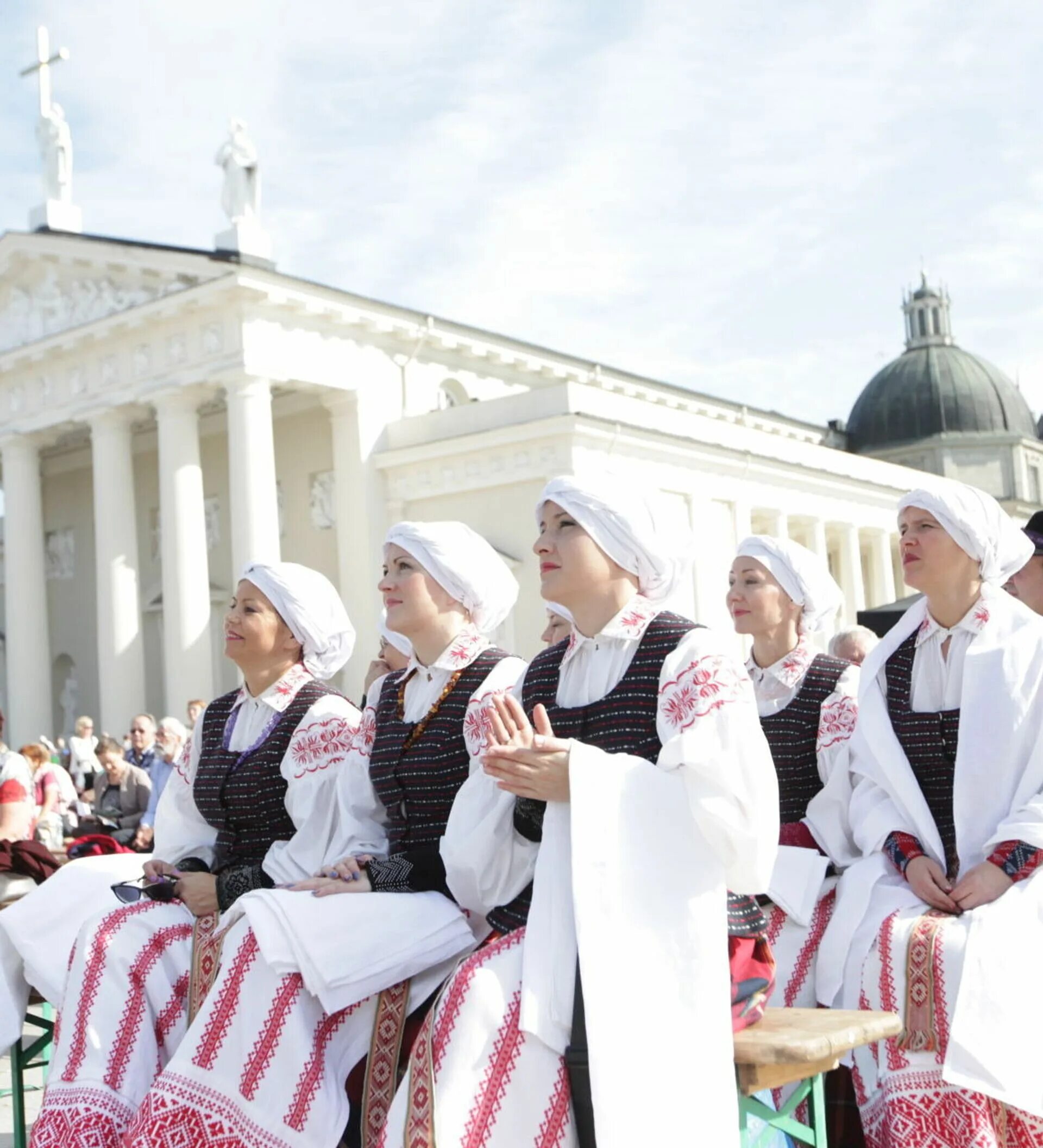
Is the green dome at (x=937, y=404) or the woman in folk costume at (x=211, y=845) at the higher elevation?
the green dome at (x=937, y=404)

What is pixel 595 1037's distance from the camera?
3.08 metres

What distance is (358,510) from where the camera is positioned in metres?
28.2

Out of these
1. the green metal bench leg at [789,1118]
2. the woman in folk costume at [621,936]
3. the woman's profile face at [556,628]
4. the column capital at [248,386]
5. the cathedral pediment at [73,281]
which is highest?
the cathedral pediment at [73,281]

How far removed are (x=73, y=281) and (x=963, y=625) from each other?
29068 mm

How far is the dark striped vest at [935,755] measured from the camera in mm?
4293

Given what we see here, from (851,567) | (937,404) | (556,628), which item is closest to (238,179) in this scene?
(851,567)

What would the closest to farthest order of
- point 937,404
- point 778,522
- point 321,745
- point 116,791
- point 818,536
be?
point 321,745
point 116,791
point 778,522
point 818,536
point 937,404

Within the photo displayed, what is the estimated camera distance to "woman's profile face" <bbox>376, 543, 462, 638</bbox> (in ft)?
14.4

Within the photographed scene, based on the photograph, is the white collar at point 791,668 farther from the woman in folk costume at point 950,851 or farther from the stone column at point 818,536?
the stone column at point 818,536

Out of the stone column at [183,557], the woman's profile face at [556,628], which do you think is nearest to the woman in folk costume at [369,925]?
the woman's profile face at [556,628]

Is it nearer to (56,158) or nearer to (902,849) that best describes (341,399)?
(56,158)

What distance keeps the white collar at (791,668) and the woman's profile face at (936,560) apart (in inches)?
30.0

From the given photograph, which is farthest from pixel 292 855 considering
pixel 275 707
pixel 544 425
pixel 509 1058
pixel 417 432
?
pixel 417 432

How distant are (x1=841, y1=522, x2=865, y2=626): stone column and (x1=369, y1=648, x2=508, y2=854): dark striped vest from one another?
99.9ft
